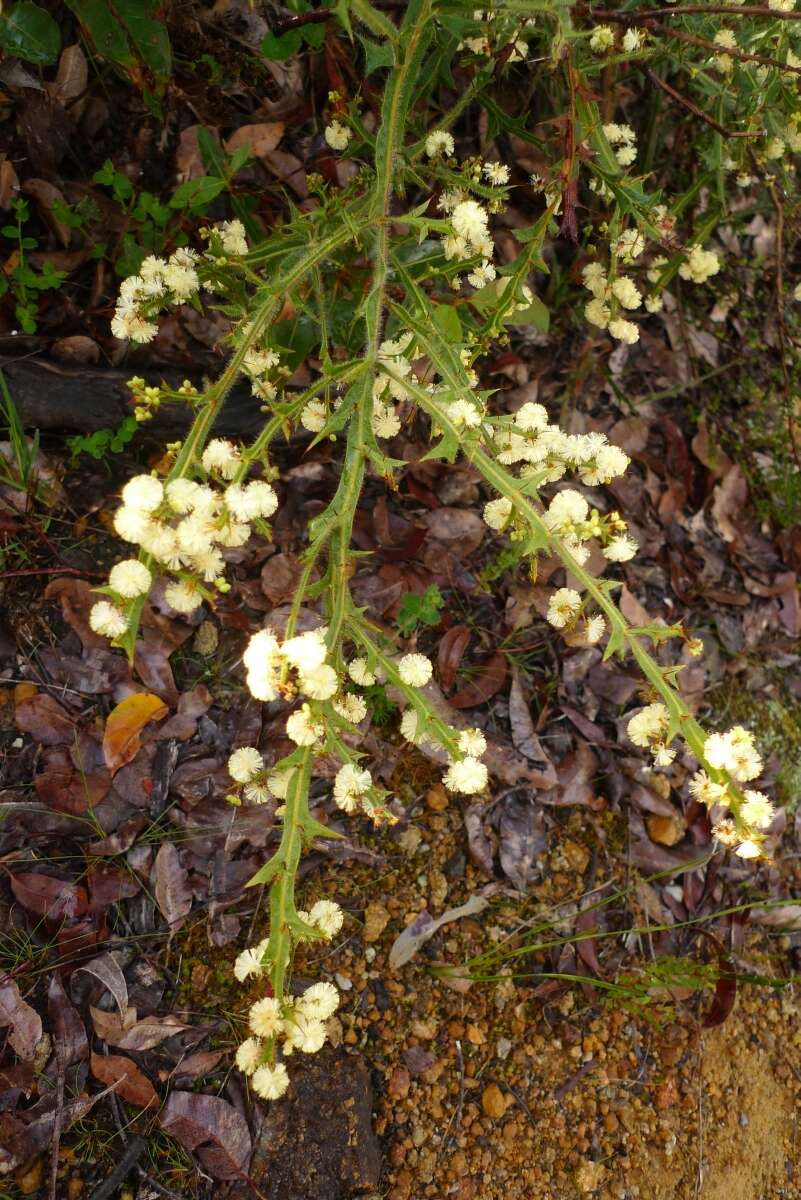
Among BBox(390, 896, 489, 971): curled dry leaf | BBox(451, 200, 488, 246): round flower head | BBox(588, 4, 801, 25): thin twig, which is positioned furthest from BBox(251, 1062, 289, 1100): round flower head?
BBox(588, 4, 801, 25): thin twig

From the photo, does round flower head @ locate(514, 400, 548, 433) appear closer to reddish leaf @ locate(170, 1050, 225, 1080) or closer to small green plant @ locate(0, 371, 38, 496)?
small green plant @ locate(0, 371, 38, 496)

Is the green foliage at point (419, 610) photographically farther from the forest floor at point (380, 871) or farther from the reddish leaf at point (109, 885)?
the reddish leaf at point (109, 885)

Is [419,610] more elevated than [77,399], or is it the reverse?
[77,399]

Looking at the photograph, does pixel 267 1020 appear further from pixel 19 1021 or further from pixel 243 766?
pixel 19 1021

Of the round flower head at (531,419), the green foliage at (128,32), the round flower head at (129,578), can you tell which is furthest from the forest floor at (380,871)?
the round flower head at (129,578)

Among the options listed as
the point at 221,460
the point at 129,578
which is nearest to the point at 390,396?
the point at 221,460

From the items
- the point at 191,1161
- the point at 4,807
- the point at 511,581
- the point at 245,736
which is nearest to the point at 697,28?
the point at 511,581
